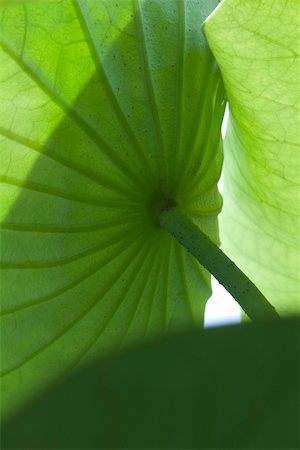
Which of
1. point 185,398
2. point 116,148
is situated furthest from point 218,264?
point 185,398

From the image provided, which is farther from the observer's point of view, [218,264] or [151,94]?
[151,94]

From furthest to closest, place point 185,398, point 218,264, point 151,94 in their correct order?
1. point 151,94
2. point 218,264
3. point 185,398

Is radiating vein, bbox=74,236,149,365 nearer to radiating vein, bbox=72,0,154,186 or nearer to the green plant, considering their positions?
the green plant

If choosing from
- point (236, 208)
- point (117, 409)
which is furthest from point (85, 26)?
point (117, 409)

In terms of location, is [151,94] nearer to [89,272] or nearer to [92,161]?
[92,161]

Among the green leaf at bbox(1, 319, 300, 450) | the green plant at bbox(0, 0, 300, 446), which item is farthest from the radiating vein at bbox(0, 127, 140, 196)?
the green leaf at bbox(1, 319, 300, 450)

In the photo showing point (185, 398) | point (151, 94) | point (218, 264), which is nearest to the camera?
point (185, 398)

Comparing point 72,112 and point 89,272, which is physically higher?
point 72,112

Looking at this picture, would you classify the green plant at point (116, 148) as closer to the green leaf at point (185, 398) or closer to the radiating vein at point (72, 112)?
the radiating vein at point (72, 112)
